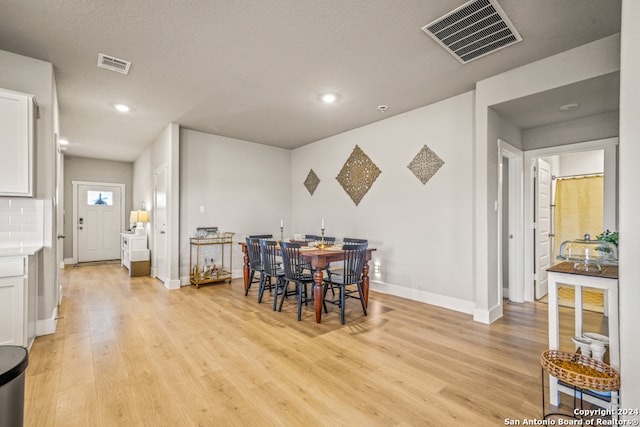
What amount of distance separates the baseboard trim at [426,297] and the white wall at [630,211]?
2201mm

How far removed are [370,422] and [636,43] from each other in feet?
7.31

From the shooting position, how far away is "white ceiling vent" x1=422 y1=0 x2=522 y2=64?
2111 mm

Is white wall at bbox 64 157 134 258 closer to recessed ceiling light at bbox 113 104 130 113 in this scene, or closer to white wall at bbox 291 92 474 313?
recessed ceiling light at bbox 113 104 130 113

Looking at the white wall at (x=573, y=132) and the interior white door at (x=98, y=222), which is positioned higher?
the white wall at (x=573, y=132)

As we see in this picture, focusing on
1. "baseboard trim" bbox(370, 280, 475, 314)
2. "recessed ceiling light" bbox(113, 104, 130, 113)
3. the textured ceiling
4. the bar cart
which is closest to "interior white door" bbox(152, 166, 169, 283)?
the bar cart

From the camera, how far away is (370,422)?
1.64 m

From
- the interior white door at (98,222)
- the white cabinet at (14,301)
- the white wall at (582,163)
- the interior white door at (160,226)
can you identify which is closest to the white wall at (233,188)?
the interior white door at (160,226)

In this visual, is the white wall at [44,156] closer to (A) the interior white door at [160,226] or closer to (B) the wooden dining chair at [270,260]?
(A) the interior white door at [160,226]

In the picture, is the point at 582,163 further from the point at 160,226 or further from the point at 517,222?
the point at 160,226

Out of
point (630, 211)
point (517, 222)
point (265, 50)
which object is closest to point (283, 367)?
point (630, 211)

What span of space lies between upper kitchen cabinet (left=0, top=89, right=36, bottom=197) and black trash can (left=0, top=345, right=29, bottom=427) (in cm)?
215

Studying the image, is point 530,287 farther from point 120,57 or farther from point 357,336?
point 120,57

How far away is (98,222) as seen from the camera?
760cm

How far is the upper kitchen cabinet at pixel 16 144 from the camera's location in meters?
2.50
